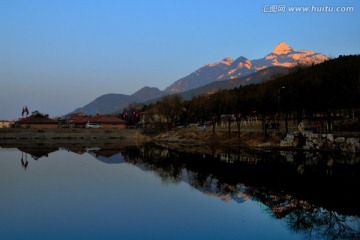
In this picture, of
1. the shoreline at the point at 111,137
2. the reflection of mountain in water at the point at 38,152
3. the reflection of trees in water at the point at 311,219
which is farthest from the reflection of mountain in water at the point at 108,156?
the reflection of trees in water at the point at 311,219

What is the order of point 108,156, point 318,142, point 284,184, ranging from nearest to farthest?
point 284,184 < point 108,156 < point 318,142

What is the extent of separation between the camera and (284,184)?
1048 inches

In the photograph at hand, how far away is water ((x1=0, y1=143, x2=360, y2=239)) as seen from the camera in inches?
622

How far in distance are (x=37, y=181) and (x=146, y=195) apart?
33.1 ft

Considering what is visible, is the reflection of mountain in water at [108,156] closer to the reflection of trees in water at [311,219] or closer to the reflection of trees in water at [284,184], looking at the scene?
the reflection of trees in water at [284,184]

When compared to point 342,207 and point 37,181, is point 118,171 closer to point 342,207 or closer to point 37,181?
point 37,181

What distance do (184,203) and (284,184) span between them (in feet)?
Answer: 27.8

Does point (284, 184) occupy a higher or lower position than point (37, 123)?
lower

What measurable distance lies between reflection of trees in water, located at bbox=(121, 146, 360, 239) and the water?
50mm

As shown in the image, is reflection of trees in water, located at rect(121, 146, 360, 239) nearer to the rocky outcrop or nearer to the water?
the water

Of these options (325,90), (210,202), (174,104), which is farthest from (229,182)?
(174,104)

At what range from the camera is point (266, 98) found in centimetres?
6856

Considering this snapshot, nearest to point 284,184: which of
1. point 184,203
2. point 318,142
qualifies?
point 184,203

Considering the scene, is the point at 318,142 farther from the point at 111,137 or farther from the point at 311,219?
the point at 111,137
